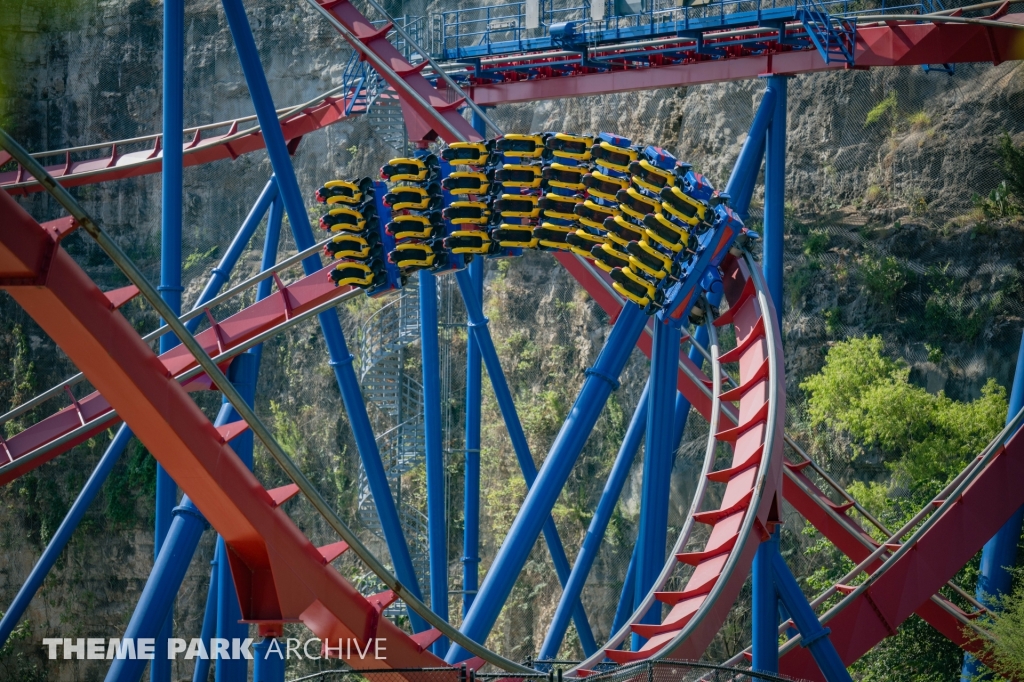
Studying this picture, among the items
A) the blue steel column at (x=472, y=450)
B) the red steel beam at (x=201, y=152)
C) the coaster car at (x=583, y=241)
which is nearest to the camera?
the coaster car at (x=583, y=241)

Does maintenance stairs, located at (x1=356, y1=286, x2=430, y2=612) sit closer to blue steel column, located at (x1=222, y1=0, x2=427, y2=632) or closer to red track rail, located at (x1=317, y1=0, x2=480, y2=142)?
blue steel column, located at (x1=222, y1=0, x2=427, y2=632)

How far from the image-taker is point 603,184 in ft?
30.4

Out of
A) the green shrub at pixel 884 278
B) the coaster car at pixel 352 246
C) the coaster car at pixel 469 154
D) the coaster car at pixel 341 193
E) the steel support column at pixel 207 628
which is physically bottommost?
the steel support column at pixel 207 628

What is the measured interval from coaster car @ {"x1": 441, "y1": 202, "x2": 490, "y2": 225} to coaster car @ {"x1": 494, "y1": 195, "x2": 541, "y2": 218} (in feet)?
0.42

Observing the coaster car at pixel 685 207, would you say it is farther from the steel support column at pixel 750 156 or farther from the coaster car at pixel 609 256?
the steel support column at pixel 750 156

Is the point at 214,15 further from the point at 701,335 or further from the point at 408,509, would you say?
the point at 701,335

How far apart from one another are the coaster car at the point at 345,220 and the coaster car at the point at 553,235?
131 centimetres

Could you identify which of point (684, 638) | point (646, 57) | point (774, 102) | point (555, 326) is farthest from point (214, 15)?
point (684, 638)

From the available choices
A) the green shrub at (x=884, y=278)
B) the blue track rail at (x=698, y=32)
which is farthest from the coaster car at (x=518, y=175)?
the green shrub at (x=884, y=278)

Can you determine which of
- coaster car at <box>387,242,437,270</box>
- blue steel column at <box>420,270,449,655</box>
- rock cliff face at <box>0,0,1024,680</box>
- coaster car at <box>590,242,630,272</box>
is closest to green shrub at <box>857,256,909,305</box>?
rock cliff face at <box>0,0,1024,680</box>

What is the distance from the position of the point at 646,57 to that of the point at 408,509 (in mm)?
9487

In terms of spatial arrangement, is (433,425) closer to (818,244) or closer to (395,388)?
(395,388)

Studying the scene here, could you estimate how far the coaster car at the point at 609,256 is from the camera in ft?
29.9

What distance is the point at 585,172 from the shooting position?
9.38m
